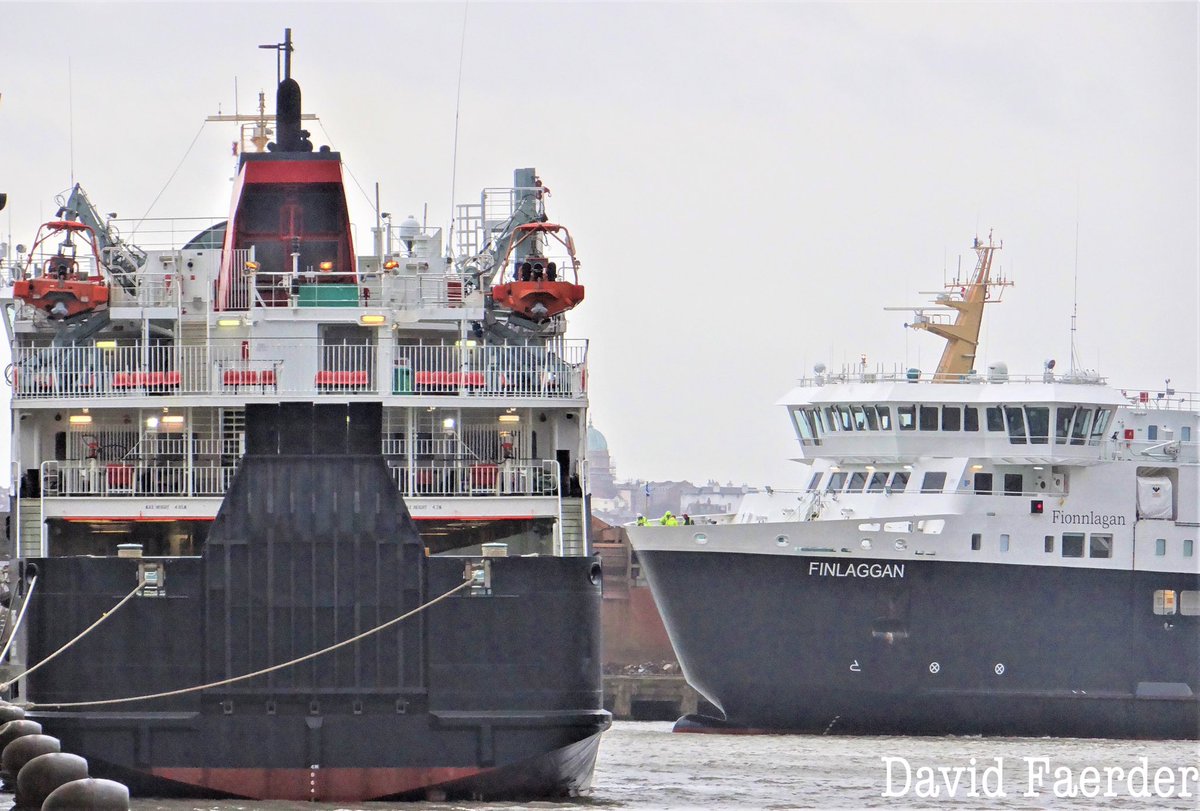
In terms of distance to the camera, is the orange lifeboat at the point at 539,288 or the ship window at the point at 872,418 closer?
the orange lifeboat at the point at 539,288

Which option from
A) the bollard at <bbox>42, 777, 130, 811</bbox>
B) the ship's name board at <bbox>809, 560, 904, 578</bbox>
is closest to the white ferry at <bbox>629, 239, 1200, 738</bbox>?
the ship's name board at <bbox>809, 560, 904, 578</bbox>

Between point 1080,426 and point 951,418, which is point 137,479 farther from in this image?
point 1080,426

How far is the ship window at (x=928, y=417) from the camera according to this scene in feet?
147

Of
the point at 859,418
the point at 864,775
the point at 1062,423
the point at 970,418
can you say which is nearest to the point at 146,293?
the point at 864,775

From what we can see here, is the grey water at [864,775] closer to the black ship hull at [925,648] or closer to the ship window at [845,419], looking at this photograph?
the black ship hull at [925,648]

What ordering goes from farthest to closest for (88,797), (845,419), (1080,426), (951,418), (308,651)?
(845,419)
(951,418)
(1080,426)
(308,651)
(88,797)

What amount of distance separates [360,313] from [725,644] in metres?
16.4

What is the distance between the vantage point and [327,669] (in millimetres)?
26078

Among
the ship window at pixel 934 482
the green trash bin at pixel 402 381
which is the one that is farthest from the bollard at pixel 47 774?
the ship window at pixel 934 482

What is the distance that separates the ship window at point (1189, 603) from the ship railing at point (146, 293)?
74.2 feet

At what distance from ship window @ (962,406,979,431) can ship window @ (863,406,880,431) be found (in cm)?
174

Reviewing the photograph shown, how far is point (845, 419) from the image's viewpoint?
151ft

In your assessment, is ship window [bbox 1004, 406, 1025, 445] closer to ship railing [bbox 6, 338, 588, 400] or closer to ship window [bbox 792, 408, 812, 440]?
ship window [bbox 792, 408, 812, 440]

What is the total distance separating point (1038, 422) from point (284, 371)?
778 inches
